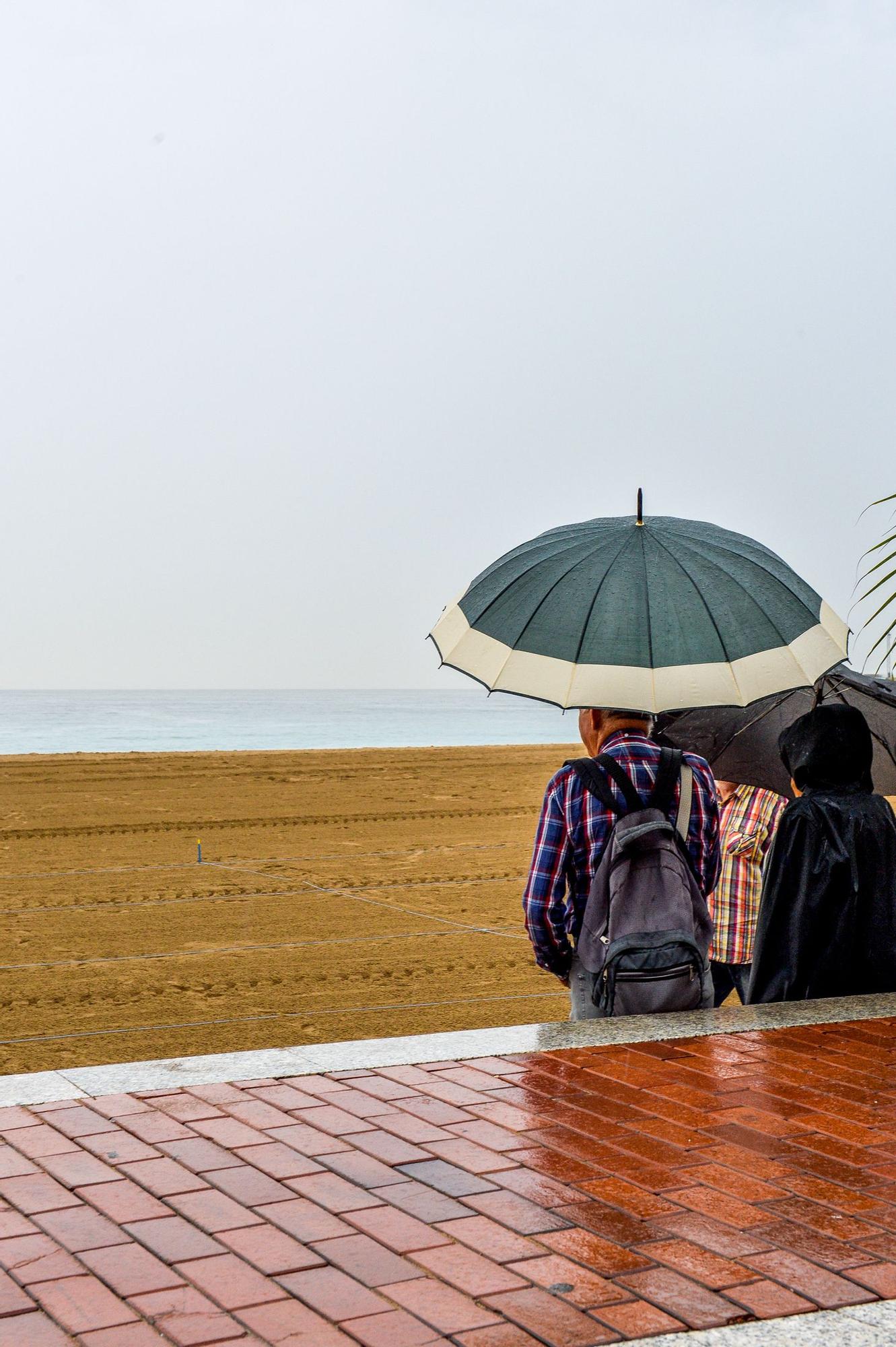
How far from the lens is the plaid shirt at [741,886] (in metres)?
5.32

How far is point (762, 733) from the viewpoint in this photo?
5.36 metres

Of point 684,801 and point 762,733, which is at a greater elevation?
point 762,733

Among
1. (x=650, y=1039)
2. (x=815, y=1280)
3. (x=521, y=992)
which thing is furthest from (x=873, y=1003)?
(x=521, y=992)

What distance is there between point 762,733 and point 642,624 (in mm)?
1432

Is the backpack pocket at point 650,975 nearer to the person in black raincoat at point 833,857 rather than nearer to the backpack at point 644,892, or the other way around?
the backpack at point 644,892

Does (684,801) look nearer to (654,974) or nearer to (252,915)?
(654,974)

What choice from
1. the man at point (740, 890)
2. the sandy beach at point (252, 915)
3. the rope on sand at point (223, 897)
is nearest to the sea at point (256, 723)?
the sandy beach at point (252, 915)

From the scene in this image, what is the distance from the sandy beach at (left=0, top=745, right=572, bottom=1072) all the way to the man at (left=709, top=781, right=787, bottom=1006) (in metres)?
1.91

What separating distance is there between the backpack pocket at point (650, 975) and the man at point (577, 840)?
0.16 meters

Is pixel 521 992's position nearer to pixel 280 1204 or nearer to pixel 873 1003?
pixel 873 1003

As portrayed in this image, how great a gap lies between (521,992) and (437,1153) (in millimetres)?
4400

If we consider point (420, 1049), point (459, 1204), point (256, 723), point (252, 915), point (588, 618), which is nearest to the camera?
point (459, 1204)

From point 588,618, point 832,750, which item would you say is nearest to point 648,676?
point 588,618

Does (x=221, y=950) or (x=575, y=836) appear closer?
(x=575, y=836)
